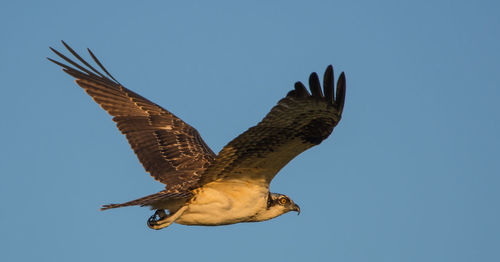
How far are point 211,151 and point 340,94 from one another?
4025 mm

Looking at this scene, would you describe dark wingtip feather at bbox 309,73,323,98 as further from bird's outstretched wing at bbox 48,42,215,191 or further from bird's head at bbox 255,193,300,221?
bird's outstretched wing at bbox 48,42,215,191

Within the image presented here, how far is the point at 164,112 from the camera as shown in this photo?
11.9m

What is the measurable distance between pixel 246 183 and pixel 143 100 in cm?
381

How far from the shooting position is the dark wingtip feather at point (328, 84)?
731 cm

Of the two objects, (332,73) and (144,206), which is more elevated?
(332,73)

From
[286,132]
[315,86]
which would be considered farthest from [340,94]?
[286,132]

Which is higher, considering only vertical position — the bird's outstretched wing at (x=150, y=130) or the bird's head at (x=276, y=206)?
the bird's outstretched wing at (x=150, y=130)

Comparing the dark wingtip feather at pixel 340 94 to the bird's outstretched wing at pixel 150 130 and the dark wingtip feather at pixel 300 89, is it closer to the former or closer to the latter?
the dark wingtip feather at pixel 300 89

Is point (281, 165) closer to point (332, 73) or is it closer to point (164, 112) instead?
point (332, 73)

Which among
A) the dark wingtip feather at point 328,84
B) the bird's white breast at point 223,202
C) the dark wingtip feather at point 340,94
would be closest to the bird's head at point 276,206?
the bird's white breast at point 223,202

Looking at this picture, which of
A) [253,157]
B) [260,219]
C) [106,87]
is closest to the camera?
[253,157]

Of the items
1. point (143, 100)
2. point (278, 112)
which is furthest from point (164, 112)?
point (278, 112)

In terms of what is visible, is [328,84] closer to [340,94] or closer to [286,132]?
[340,94]

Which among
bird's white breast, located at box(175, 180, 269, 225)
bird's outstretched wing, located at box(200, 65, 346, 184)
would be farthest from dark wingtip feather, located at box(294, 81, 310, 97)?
bird's white breast, located at box(175, 180, 269, 225)
